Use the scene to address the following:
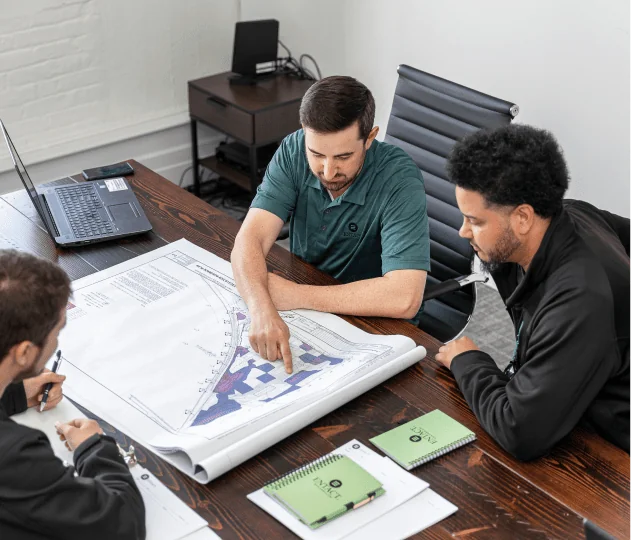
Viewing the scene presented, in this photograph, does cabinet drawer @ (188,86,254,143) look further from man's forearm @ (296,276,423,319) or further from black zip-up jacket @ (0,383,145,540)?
black zip-up jacket @ (0,383,145,540)

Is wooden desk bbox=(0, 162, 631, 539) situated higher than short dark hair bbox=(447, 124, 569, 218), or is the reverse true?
short dark hair bbox=(447, 124, 569, 218)

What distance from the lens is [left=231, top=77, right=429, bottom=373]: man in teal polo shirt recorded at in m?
1.81

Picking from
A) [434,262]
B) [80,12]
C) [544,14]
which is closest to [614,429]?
[434,262]

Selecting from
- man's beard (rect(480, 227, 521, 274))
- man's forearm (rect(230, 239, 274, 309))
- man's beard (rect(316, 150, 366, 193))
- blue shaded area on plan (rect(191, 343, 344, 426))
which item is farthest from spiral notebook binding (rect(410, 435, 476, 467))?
man's beard (rect(316, 150, 366, 193))

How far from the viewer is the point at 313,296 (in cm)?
182

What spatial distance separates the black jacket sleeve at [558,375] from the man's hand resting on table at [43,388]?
0.76m

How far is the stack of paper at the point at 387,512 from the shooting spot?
49.5 inches

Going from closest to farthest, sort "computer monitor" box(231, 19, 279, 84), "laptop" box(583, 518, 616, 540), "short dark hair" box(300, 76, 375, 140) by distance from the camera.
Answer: "laptop" box(583, 518, 616, 540)
"short dark hair" box(300, 76, 375, 140)
"computer monitor" box(231, 19, 279, 84)

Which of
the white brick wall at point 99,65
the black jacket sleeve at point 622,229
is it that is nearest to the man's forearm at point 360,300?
the black jacket sleeve at point 622,229

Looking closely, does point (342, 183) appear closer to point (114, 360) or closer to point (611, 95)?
point (114, 360)

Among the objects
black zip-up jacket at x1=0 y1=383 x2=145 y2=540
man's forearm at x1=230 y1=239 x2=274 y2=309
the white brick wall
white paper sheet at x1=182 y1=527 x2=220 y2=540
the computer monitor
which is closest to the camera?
black zip-up jacket at x1=0 y1=383 x2=145 y2=540

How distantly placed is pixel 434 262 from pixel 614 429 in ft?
3.38

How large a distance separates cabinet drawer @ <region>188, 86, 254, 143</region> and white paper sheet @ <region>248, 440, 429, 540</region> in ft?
7.47

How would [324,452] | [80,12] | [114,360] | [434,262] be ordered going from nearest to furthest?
[324,452]
[114,360]
[434,262]
[80,12]
